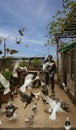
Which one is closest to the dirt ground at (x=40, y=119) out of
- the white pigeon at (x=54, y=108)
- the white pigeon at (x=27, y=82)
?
the white pigeon at (x=54, y=108)

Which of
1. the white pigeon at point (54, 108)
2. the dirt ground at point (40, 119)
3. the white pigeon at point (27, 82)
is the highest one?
the white pigeon at point (27, 82)

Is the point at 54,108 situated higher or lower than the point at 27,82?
lower

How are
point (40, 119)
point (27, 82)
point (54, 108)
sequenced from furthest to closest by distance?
point (40, 119), point (27, 82), point (54, 108)

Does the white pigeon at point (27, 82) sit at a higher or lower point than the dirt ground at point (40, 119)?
higher

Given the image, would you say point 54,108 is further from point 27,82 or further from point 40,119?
point 40,119

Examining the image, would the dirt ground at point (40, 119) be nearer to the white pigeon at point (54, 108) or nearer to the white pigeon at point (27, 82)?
Answer: the white pigeon at point (54, 108)

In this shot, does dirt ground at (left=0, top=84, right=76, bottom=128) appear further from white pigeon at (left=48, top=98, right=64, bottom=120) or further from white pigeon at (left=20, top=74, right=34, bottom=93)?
white pigeon at (left=20, top=74, right=34, bottom=93)

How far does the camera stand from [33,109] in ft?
28.2

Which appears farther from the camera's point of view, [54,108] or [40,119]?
[40,119]

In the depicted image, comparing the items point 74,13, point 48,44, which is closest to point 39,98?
point 74,13

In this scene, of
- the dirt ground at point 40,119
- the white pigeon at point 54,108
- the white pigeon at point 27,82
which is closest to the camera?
the white pigeon at point 54,108

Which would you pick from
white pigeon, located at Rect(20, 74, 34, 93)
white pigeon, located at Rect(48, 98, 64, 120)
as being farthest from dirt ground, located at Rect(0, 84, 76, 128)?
white pigeon, located at Rect(20, 74, 34, 93)

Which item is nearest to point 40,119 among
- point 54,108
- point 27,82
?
point 27,82

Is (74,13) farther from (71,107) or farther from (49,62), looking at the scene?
(71,107)
